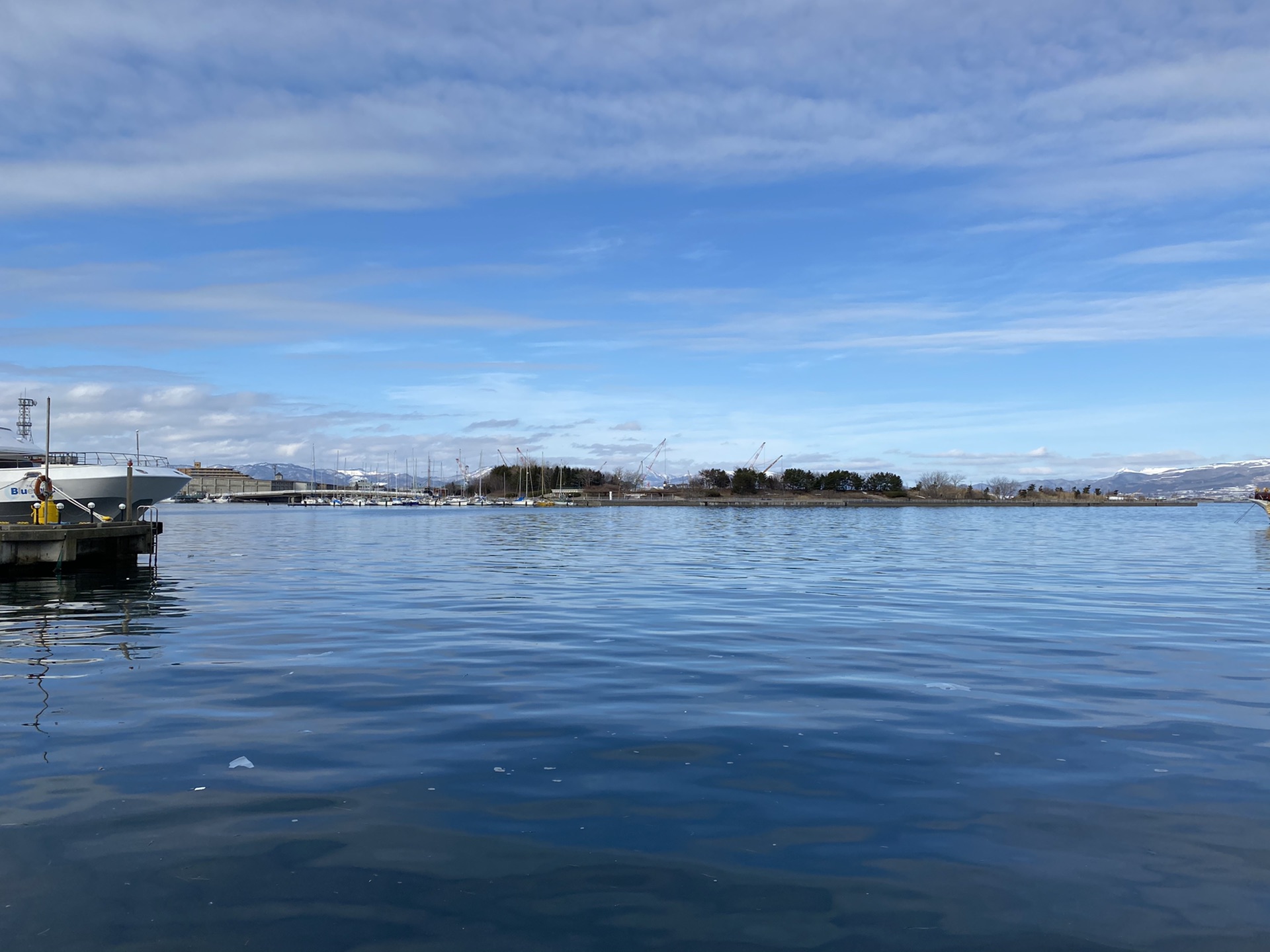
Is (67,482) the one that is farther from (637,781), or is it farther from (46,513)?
(637,781)

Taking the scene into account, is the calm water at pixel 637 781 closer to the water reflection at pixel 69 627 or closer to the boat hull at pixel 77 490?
the water reflection at pixel 69 627

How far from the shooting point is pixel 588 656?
17344 millimetres

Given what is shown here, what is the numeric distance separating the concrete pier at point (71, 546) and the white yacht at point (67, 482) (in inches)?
387

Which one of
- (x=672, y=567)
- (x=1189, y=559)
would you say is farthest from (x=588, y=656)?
(x=1189, y=559)

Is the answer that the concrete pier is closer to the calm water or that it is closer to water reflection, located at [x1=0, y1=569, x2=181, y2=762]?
water reflection, located at [x1=0, y1=569, x2=181, y2=762]

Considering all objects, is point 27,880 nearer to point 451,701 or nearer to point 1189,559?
point 451,701

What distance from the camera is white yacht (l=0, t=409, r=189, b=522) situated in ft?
169

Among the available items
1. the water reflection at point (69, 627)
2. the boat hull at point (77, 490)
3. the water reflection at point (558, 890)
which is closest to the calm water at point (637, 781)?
the water reflection at point (558, 890)

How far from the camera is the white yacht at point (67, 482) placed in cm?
5153

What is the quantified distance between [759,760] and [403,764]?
4048 mm

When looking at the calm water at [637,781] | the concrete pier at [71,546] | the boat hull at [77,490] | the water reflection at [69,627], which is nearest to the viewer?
the calm water at [637,781]

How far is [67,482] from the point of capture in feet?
171

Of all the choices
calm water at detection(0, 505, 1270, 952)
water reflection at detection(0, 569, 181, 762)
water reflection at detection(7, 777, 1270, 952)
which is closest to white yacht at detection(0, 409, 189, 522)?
water reflection at detection(0, 569, 181, 762)

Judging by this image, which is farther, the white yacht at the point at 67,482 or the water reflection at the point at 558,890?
the white yacht at the point at 67,482
